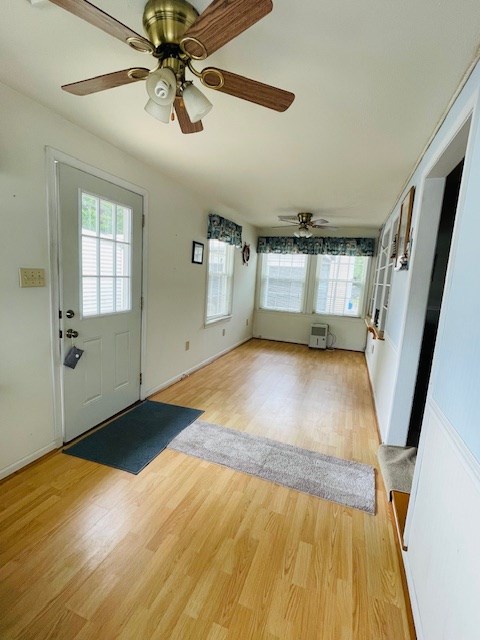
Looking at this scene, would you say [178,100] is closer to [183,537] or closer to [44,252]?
[44,252]

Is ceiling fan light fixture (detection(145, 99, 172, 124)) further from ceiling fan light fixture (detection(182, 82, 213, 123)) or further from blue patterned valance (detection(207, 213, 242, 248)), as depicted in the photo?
blue patterned valance (detection(207, 213, 242, 248))

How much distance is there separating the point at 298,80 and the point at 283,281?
15.6 feet

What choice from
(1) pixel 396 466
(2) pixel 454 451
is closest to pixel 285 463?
(1) pixel 396 466

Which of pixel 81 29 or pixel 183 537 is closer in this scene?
pixel 81 29

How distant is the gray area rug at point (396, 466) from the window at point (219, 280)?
2.77 m

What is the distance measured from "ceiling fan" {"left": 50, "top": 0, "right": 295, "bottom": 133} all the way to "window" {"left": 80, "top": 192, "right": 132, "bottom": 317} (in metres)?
1.06

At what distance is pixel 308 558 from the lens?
57.2 inches

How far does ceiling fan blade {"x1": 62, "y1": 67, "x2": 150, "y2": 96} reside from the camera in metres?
1.12

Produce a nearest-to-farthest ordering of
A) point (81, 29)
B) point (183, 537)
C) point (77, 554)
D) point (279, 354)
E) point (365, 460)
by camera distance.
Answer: point (81, 29) → point (77, 554) → point (183, 537) → point (365, 460) → point (279, 354)

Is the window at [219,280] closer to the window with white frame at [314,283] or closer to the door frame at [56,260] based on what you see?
the window with white frame at [314,283]

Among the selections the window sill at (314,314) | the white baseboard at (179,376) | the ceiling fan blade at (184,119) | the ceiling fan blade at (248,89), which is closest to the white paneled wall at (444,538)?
the ceiling fan blade at (248,89)

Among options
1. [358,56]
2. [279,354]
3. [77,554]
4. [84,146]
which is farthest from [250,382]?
[358,56]

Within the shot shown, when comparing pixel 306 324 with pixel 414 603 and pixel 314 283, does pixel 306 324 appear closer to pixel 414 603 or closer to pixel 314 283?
pixel 314 283

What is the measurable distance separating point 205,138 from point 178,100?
0.90m
